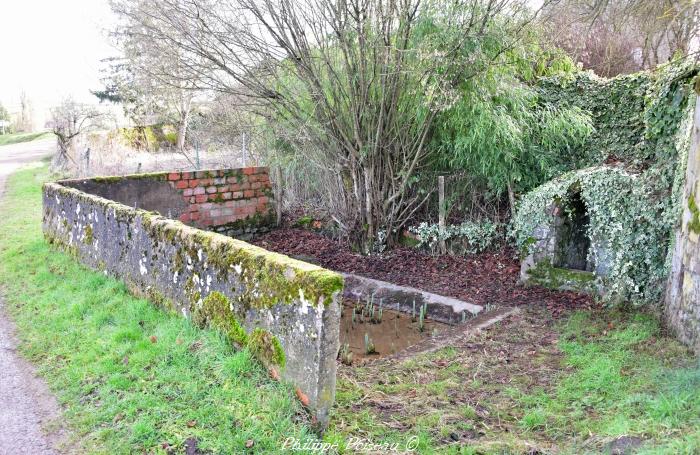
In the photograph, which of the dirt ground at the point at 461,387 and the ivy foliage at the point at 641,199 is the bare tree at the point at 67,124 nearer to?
the ivy foliage at the point at 641,199

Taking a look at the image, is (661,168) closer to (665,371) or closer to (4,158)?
(665,371)

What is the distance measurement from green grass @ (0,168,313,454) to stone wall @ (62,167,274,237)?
3250 mm

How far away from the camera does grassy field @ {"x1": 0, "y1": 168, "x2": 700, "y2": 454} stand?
349 centimetres

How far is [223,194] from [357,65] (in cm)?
376

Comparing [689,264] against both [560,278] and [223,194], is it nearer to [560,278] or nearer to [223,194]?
[560,278]

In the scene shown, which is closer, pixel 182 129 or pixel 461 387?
pixel 461 387

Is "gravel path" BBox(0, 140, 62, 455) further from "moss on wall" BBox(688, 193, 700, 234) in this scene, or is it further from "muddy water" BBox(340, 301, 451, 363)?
"moss on wall" BBox(688, 193, 700, 234)

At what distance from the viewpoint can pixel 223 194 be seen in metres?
10.4

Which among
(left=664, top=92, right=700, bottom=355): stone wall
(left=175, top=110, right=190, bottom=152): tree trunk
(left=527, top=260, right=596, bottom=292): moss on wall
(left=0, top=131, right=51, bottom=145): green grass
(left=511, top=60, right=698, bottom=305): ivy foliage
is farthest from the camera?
(left=0, top=131, right=51, bottom=145): green grass

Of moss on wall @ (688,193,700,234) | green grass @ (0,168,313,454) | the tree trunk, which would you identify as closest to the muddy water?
green grass @ (0,168,313,454)

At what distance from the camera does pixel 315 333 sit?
11.4 ft

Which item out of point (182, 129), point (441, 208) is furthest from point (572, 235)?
point (182, 129)

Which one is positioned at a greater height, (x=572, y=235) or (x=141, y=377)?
(x=572, y=235)

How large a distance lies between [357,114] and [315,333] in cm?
582
